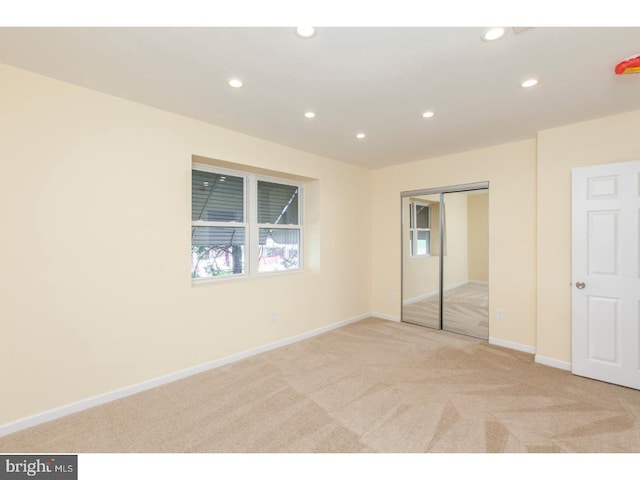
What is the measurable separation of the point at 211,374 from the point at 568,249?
12.5 ft

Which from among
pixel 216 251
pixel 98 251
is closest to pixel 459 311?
pixel 216 251

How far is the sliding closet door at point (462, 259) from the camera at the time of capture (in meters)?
4.09

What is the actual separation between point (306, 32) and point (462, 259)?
12.3 ft

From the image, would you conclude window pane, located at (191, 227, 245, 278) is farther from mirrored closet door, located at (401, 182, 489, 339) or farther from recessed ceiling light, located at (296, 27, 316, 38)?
mirrored closet door, located at (401, 182, 489, 339)

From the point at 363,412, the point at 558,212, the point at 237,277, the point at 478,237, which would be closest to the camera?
the point at 363,412

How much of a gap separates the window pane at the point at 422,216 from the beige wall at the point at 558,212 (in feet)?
5.01

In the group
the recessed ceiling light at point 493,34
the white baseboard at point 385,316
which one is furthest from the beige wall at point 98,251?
the recessed ceiling light at point 493,34

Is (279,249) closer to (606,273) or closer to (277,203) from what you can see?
(277,203)

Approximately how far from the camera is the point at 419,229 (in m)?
4.61

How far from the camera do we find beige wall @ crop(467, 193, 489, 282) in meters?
3.93

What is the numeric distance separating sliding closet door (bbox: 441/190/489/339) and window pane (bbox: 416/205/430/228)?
0.99 ft
